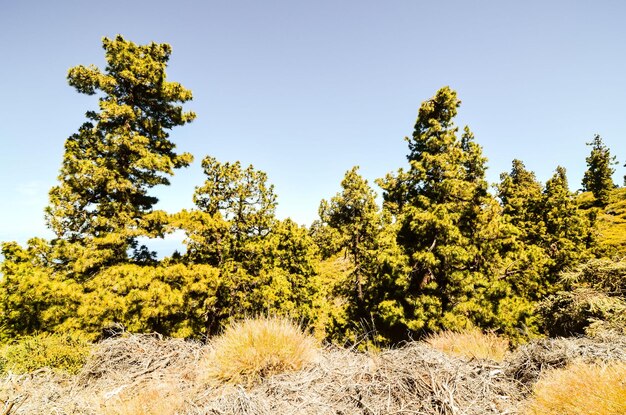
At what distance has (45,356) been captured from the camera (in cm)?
611

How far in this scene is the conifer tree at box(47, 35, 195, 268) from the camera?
10.2 meters

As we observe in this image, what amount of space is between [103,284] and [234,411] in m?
8.65

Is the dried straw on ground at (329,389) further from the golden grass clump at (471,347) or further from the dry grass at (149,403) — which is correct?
the golden grass clump at (471,347)

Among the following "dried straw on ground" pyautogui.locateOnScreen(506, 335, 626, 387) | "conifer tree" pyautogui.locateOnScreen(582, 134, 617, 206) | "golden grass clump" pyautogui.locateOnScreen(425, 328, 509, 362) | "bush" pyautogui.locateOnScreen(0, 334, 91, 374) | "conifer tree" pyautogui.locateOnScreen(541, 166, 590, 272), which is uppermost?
"conifer tree" pyautogui.locateOnScreen(582, 134, 617, 206)

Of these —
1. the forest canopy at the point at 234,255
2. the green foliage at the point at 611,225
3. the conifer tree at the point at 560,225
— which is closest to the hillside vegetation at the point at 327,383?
the forest canopy at the point at 234,255

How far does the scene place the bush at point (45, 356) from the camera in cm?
593

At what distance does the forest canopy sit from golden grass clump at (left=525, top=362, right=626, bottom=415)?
17.9ft

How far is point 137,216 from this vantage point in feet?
38.2

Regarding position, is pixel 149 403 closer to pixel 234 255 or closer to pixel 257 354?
pixel 257 354

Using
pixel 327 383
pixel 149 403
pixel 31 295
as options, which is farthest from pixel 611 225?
pixel 31 295

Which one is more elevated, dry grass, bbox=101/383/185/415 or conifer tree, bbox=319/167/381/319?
conifer tree, bbox=319/167/381/319

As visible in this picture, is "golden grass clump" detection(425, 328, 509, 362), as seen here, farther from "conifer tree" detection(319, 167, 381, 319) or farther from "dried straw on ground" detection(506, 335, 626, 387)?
"conifer tree" detection(319, 167, 381, 319)

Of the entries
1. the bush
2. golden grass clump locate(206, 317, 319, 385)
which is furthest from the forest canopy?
golden grass clump locate(206, 317, 319, 385)

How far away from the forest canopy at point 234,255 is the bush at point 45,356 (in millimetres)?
1558
